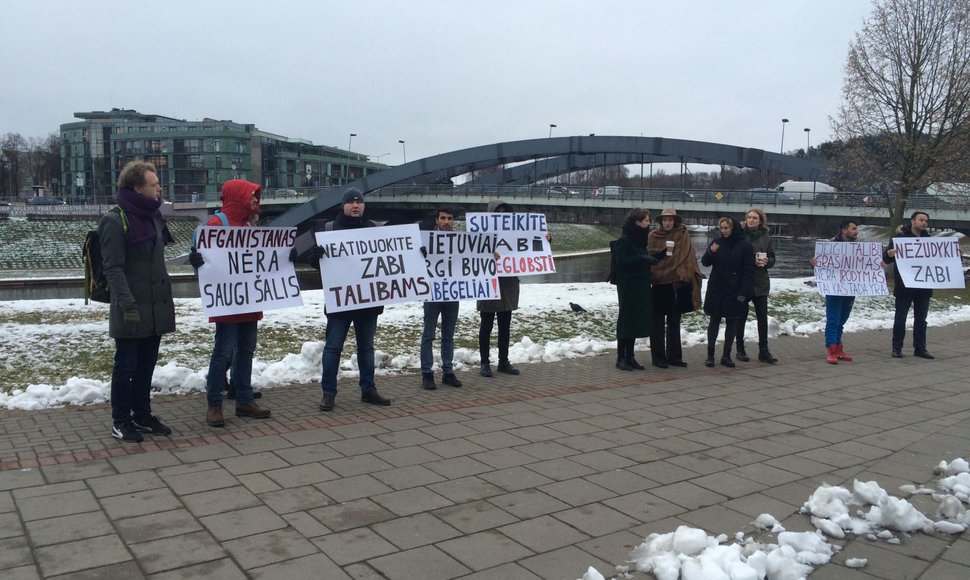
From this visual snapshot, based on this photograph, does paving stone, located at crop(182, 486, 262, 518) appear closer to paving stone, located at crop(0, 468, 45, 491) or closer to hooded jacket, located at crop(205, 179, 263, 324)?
paving stone, located at crop(0, 468, 45, 491)

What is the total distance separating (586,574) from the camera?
11.9 feet

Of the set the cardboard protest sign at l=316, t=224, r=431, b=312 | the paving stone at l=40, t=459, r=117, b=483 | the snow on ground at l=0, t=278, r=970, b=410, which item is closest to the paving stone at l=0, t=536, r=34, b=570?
the paving stone at l=40, t=459, r=117, b=483

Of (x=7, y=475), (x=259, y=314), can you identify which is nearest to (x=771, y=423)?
(x=259, y=314)

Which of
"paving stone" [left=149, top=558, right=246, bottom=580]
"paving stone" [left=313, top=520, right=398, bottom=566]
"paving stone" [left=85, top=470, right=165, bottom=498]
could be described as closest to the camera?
"paving stone" [left=149, top=558, right=246, bottom=580]

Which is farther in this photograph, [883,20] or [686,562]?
[883,20]

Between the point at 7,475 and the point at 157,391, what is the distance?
2.51 m

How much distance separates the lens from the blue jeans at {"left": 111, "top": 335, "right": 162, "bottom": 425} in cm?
566

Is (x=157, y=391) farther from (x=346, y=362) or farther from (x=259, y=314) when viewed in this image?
(x=346, y=362)

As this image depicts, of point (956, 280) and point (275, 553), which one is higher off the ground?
point (956, 280)

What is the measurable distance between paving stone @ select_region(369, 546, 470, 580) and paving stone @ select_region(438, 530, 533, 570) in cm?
6

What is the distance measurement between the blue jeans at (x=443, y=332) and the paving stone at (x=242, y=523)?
11.7ft

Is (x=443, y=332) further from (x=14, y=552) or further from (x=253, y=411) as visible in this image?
(x=14, y=552)

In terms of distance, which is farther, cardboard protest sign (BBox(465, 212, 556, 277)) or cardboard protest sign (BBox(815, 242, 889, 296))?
cardboard protest sign (BBox(815, 242, 889, 296))

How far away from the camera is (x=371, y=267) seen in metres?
7.31
